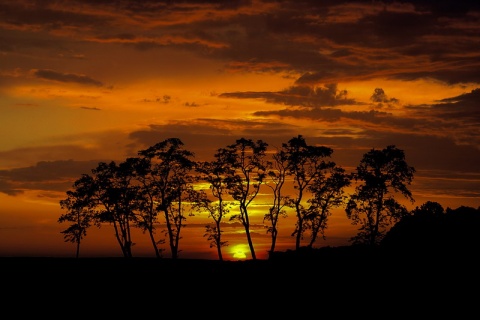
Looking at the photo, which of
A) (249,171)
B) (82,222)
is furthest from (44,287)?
(82,222)

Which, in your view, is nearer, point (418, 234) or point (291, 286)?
point (291, 286)

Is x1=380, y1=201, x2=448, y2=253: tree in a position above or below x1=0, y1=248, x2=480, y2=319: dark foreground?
above

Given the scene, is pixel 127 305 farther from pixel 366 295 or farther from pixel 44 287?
pixel 366 295

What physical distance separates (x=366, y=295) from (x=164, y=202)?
1613 inches

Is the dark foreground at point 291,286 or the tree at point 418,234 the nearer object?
the dark foreground at point 291,286

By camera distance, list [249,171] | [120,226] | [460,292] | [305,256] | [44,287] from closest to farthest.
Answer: [460,292], [44,287], [305,256], [249,171], [120,226]

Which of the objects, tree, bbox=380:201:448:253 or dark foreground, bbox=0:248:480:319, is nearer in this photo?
dark foreground, bbox=0:248:480:319

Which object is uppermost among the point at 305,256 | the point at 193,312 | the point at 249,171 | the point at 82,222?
the point at 249,171

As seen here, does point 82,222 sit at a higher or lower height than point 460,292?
higher

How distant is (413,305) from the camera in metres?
36.9

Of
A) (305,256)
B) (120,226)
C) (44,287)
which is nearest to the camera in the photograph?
(44,287)

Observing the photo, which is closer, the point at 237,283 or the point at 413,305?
the point at 413,305

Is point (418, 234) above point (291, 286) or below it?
above

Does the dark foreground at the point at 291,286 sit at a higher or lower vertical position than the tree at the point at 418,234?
lower
